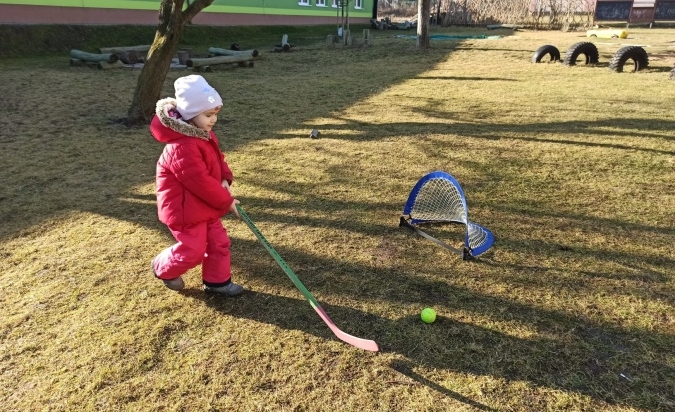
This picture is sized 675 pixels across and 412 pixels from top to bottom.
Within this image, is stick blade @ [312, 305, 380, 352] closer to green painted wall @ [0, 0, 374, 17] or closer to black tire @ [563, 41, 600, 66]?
black tire @ [563, 41, 600, 66]

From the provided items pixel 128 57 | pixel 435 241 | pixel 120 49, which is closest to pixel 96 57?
pixel 128 57

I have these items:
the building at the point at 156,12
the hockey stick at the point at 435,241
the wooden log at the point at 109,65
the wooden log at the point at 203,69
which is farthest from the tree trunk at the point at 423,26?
the hockey stick at the point at 435,241

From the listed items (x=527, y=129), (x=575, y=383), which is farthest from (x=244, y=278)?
(x=527, y=129)

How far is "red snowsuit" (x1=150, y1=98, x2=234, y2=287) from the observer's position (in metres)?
2.76

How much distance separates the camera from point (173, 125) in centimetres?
270

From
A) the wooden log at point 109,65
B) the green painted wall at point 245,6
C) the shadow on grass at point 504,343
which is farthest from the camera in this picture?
the green painted wall at point 245,6

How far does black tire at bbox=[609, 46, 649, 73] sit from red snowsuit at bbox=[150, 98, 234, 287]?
1229 centimetres

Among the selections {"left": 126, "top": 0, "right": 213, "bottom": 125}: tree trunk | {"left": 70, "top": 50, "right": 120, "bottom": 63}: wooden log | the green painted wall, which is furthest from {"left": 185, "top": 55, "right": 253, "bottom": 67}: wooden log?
the green painted wall

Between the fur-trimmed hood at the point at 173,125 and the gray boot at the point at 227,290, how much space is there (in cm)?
102

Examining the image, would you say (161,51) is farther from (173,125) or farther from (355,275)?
(355,275)

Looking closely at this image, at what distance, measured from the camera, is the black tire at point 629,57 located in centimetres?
1189

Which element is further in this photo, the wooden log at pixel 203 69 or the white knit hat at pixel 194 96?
the wooden log at pixel 203 69

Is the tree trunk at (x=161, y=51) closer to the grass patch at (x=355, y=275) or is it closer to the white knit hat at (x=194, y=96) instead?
the grass patch at (x=355, y=275)

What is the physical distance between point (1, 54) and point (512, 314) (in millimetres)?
16164
